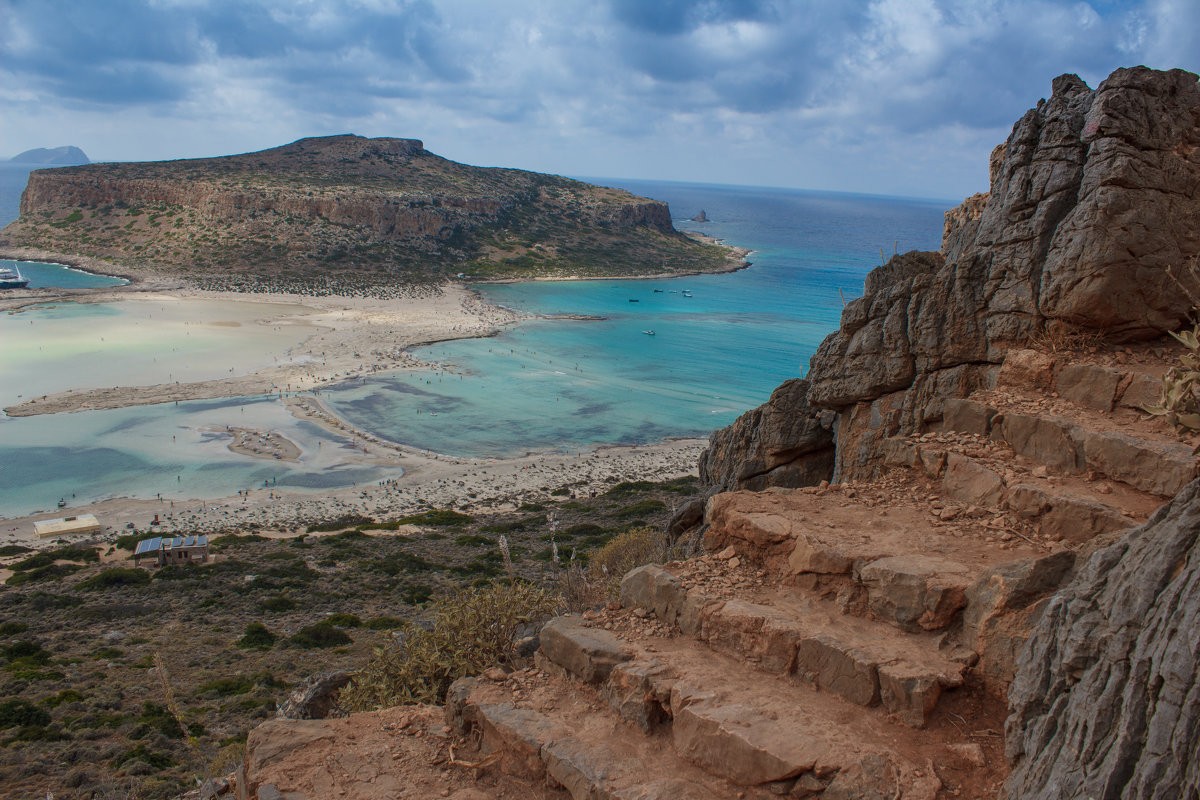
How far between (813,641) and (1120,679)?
297cm

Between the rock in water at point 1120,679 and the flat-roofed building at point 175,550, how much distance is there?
29.6 meters

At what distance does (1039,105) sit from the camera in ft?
45.9

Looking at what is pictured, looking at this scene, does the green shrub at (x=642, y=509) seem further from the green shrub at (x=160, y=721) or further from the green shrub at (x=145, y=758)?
the green shrub at (x=145, y=758)

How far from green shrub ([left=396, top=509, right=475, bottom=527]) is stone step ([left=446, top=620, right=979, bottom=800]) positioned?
26.1 m

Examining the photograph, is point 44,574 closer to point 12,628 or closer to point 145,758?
point 12,628

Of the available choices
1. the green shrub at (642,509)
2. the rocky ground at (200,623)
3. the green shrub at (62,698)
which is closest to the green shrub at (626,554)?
the rocky ground at (200,623)

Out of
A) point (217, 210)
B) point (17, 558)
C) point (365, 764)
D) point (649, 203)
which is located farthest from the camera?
point (649, 203)

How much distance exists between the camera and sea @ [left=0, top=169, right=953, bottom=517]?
40.0 m

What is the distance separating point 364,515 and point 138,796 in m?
22.6

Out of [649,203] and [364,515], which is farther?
[649,203]

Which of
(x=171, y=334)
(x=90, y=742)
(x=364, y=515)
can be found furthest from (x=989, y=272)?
(x=171, y=334)

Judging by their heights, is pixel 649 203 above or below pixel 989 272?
above

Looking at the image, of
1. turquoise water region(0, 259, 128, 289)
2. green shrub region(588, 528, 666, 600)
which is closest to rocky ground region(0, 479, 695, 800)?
green shrub region(588, 528, 666, 600)

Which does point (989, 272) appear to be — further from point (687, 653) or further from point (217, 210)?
point (217, 210)
